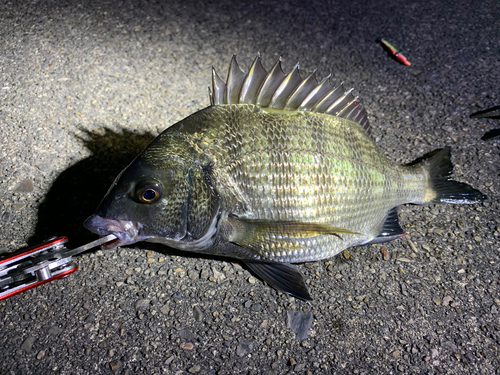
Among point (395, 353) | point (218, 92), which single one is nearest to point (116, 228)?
point (218, 92)

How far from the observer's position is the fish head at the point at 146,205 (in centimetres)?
146

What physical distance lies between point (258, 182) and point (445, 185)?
1.12 metres

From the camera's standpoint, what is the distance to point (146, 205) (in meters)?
1.47

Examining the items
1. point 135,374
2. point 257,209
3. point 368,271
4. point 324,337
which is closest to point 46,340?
point 135,374

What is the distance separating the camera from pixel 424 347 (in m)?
1.64

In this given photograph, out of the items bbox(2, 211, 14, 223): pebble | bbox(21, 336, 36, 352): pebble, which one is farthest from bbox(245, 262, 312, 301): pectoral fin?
bbox(2, 211, 14, 223): pebble

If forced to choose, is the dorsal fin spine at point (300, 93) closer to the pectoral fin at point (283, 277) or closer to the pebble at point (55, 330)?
the pectoral fin at point (283, 277)

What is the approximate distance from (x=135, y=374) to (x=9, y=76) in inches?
81.5

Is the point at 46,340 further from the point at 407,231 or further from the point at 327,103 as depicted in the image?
the point at 407,231

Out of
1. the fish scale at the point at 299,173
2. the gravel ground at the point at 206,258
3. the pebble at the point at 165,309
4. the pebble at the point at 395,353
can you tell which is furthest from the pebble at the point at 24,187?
the pebble at the point at 395,353

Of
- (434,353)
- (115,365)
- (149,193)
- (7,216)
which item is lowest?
(434,353)

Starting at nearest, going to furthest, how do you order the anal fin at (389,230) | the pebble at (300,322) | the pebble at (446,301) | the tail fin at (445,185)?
the pebble at (300,322), the pebble at (446,301), the anal fin at (389,230), the tail fin at (445,185)

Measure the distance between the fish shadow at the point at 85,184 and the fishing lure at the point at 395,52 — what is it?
6.40 ft

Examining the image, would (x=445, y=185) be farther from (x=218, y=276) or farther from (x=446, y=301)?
(x=218, y=276)
